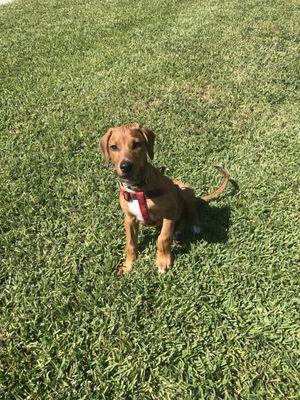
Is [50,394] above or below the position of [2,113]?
below

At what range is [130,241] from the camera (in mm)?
4098

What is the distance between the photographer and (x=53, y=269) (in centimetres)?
425

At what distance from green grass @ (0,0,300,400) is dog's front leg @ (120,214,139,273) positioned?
0.11 m

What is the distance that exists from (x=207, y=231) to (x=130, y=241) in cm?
97

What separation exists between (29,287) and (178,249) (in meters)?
1.59

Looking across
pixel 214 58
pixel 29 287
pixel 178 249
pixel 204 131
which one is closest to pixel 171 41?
pixel 214 58

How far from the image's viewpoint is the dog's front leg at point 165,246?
12.8 ft

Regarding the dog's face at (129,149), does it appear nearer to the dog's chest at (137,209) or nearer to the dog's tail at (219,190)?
the dog's chest at (137,209)

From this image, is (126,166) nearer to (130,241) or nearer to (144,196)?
(144,196)

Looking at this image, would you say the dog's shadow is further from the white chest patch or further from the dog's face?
the dog's face

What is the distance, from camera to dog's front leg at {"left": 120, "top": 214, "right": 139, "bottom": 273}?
399 centimetres

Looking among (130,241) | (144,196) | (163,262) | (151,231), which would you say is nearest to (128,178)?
(144,196)

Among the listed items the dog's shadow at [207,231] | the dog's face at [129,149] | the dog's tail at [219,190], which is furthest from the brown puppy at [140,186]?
the dog's tail at [219,190]

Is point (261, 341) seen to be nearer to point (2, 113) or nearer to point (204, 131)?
point (204, 131)
